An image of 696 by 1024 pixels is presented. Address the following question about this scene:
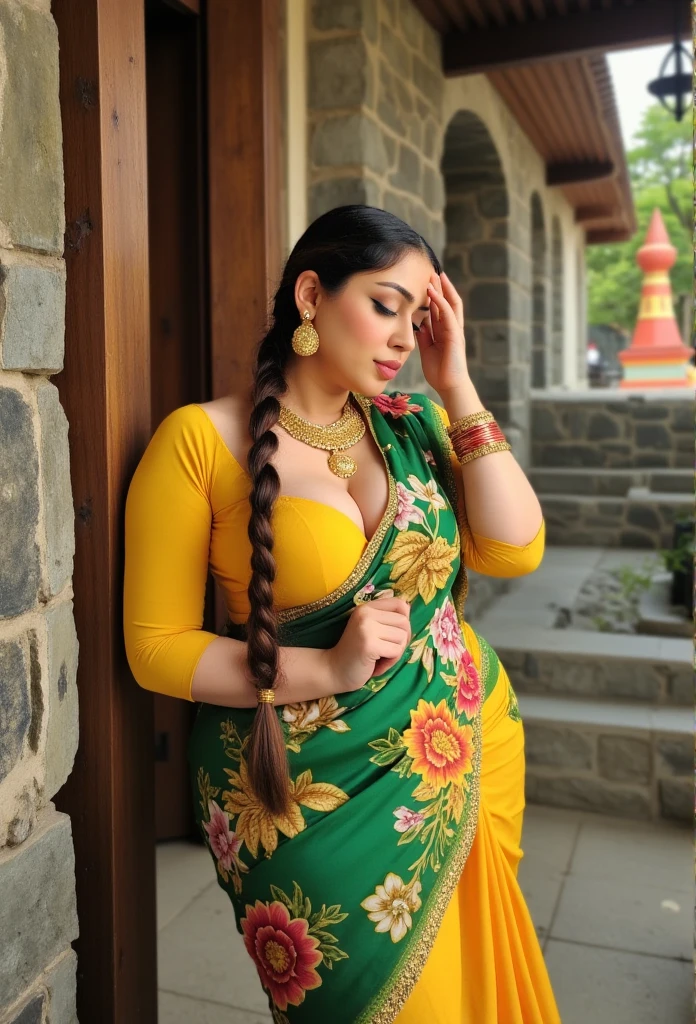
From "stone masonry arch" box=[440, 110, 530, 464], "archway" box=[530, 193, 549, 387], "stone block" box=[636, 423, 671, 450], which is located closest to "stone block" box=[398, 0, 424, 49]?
"stone masonry arch" box=[440, 110, 530, 464]

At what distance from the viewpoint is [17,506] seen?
1.25m

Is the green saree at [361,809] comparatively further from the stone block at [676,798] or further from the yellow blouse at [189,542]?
the stone block at [676,798]

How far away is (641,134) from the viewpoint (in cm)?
2572

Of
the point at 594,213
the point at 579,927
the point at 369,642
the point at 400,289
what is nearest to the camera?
the point at 369,642

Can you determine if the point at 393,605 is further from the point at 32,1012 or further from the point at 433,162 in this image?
the point at 433,162

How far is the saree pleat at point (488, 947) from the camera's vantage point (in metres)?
1.46

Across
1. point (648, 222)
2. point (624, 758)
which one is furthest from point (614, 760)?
point (648, 222)

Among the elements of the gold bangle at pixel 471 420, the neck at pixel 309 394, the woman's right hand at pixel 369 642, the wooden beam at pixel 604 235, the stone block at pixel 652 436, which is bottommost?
the woman's right hand at pixel 369 642

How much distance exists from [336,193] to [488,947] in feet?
8.37

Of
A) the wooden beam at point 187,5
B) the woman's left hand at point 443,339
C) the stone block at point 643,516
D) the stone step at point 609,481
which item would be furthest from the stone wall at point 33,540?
the stone step at point 609,481

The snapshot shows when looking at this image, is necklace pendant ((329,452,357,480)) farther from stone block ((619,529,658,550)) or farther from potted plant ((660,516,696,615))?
stone block ((619,529,658,550))

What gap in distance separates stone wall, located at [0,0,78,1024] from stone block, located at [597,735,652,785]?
251 cm

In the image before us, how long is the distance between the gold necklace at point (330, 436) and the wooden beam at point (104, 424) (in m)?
0.26

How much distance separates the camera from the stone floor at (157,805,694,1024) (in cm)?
231
